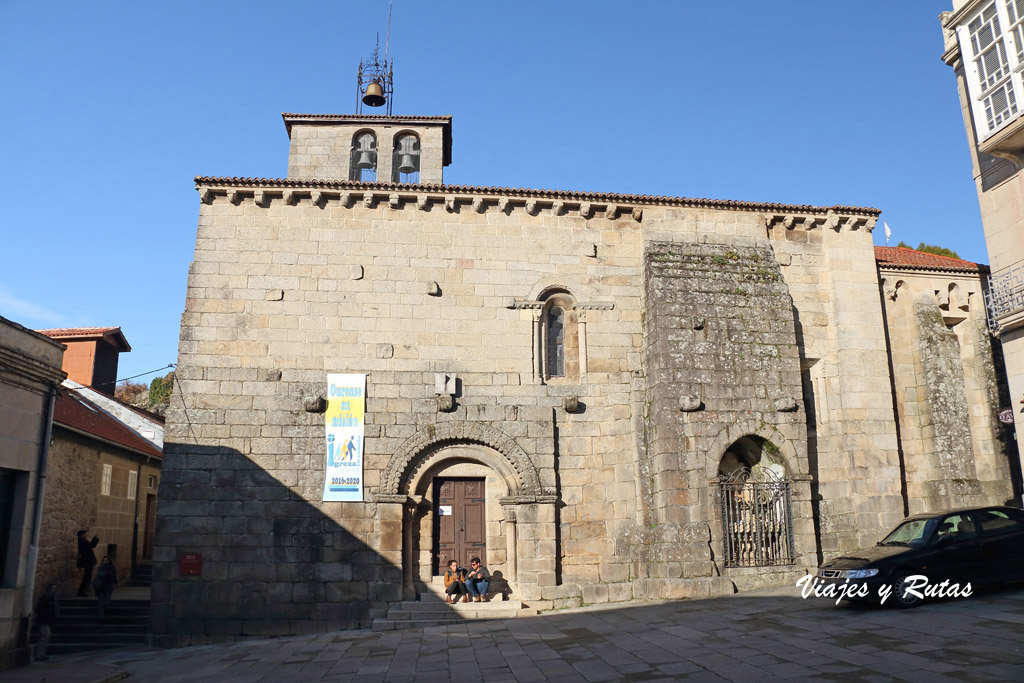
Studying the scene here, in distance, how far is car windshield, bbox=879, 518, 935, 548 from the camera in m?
10.6

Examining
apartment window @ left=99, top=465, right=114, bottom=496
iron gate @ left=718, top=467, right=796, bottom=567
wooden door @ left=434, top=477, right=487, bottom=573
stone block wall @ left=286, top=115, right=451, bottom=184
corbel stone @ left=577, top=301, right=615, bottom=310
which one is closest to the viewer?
iron gate @ left=718, top=467, right=796, bottom=567

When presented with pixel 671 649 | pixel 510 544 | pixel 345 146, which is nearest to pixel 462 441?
pixel 510 544

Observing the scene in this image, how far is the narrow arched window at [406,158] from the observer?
65.6 feet

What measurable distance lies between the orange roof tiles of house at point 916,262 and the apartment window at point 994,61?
12.1 feet

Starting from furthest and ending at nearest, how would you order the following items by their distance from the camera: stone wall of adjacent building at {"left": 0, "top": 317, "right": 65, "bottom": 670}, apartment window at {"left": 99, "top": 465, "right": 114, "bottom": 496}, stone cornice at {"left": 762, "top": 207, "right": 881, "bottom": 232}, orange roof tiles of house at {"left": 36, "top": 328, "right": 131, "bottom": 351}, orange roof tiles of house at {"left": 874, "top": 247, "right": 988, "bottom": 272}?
orange roof tiles of house at {"left": 36, "top": 328, "right": 131, "bottom": 351}, apartment window at {"left": 99, "top": 465, "right": 114, "bottom": 496}, orange roof tiles of house at {"left": 874, "top": 247, "right": 988, "bottom": 272}, stone cornice at {"left": 762, "top": 207, "right": 881, "bottom": 232}, stone wall of adjacent building at {"left": 0, "top": 317, "right": 65, "bottom": 670}

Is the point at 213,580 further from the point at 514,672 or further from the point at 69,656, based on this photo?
the point at 514,672

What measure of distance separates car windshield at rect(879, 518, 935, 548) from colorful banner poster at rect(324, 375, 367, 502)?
30.4 ft

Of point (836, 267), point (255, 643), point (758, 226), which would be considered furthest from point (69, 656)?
point (836, 267)

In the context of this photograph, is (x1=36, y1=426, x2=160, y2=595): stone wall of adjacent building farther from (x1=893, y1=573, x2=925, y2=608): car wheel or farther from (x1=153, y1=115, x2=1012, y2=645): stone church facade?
(x1=893, y1=573, x2=925, y2=608): car wheel

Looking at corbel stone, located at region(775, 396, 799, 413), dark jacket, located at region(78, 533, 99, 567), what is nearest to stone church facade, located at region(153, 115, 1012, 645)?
corbel stone, located at region(775, 396, 799, 413)

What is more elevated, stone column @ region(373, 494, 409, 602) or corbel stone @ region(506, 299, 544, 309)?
corbel stone @ region(506, 299, 544, 309)

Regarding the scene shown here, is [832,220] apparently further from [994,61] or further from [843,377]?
[994,61]

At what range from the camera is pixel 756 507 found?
1422 cm

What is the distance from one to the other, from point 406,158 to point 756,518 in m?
12.8
